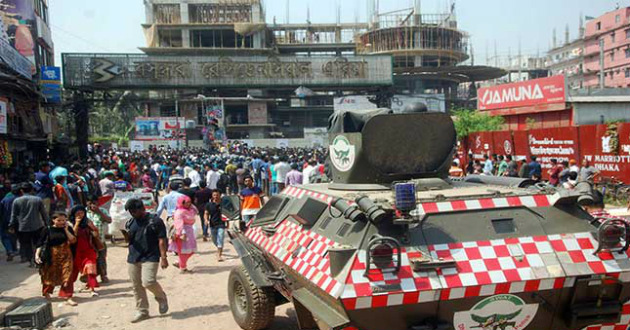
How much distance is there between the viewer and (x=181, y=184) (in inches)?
416

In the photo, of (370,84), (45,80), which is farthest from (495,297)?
(370,84)

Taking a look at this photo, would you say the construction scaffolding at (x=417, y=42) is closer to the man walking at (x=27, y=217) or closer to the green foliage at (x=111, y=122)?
the green foliage at (x=111, y=122)

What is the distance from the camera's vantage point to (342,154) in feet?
18.8

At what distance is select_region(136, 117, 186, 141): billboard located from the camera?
114ft

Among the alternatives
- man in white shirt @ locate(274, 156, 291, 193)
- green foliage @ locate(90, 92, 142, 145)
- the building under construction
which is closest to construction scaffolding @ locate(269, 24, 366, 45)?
the building under construction

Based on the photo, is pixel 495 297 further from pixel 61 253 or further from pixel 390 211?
pixel 61 253

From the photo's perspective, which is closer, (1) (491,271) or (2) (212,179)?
(1) (491,271)

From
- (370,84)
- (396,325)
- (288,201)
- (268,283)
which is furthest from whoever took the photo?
(370,84)

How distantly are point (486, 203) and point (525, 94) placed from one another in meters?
23.0

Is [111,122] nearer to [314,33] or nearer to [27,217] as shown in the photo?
[314,33]

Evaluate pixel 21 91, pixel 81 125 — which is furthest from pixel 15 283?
pixel 81 125

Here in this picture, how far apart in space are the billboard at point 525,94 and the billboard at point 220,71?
1102 centimetres

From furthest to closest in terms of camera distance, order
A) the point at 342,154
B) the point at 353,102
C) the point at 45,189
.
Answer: the point at 353,102 → the point at 45,189 → the point at 342,154

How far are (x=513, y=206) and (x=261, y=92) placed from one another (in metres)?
51.3
